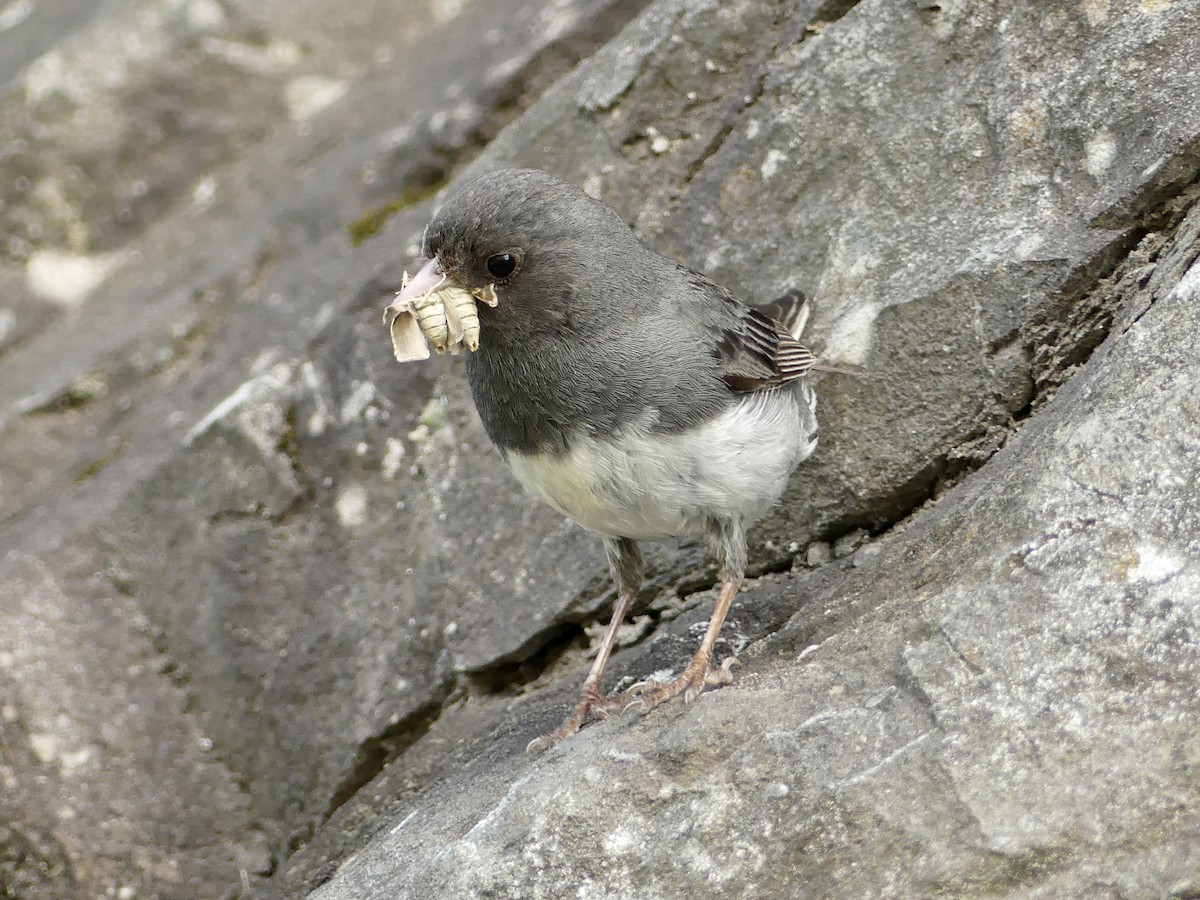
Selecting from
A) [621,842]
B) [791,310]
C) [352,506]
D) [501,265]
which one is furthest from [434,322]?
[352,506]

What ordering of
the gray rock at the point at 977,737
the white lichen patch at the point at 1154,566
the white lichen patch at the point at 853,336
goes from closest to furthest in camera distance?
the gray rock at the point at 977,737 → the white lichen patch at the point at 1154,566 → the white lichen patch at the point at 853,336

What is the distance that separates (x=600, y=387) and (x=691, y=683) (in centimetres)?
107

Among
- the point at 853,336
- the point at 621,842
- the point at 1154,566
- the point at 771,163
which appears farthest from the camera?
the point at 771,163

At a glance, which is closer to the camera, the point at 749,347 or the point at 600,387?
the point at 600,387

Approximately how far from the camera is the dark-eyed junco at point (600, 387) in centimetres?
394

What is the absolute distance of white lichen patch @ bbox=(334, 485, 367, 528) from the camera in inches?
216

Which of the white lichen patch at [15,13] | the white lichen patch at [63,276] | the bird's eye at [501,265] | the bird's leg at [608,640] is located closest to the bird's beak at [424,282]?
the bird's eye at [501,265]

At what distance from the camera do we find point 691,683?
12.8 feet

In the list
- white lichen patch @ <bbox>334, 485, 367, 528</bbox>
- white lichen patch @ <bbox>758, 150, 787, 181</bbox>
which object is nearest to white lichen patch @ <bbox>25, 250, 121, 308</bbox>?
white lichen patch @ <bbox>334, 485, 367, 528</bbox>

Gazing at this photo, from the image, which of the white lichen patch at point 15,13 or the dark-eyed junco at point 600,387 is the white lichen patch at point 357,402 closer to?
the dark-eyed junco at point 600,387

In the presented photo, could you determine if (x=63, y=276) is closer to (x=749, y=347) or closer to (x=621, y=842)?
(x=749, y=347)

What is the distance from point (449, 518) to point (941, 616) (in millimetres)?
2744

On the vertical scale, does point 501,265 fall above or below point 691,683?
above

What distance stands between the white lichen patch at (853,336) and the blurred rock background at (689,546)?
0.06 ft
